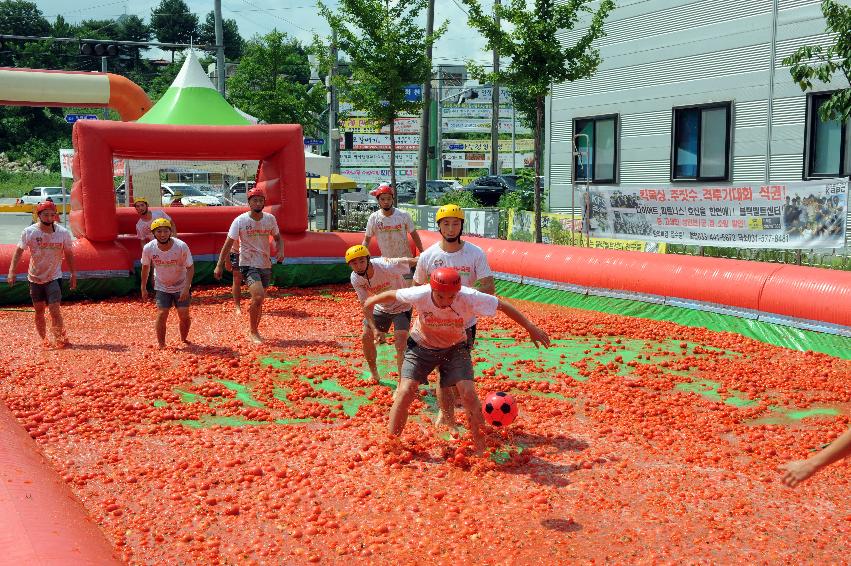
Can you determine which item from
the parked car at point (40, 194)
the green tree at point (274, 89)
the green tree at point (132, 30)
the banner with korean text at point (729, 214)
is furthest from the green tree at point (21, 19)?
the banner with korean text at point (729, 214)

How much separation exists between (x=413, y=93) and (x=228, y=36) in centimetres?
9328

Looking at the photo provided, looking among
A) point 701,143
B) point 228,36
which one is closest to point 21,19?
point 228,36

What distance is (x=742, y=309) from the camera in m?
12.8

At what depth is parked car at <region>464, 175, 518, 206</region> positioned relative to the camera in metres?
44.5

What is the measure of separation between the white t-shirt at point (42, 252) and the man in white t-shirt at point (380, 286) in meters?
4.94

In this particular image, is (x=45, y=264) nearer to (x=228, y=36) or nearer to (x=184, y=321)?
(x=184, y=321)

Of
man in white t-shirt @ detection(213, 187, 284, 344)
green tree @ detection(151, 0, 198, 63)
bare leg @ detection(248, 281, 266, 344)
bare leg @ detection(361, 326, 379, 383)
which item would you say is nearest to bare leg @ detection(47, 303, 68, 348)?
man in white t-shirt @ detection(213, 187, 284, 344)

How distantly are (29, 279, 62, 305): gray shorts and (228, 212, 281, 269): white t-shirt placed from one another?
2.48m

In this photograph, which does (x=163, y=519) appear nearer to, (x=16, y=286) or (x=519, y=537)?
(x=519, y=537)

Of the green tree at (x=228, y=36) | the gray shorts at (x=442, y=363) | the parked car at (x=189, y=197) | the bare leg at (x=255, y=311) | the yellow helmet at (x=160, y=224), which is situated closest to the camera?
the gray shorts at (x=442, y=363)

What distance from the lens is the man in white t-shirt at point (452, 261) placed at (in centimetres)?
791

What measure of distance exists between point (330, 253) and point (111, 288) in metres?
4.55

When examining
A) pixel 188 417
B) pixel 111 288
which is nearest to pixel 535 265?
pixel 111 288

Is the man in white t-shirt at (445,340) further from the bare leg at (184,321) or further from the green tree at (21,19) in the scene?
the green tree at (21,19)
